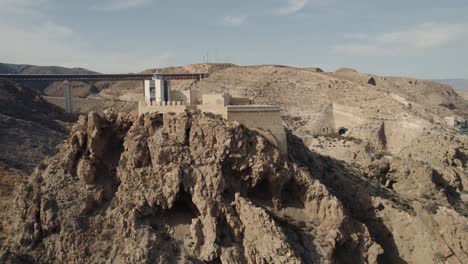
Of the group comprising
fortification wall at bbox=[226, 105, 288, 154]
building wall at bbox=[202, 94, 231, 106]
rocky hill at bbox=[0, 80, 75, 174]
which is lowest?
rocky hill at bbox=[0, 80, 75, 174]

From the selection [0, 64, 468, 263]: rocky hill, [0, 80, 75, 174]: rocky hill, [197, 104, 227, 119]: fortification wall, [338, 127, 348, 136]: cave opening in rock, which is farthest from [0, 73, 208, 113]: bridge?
[0, 64, 468, 263]: rocky hill

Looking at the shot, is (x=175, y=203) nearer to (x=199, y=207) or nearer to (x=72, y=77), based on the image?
(x=199, y=207)

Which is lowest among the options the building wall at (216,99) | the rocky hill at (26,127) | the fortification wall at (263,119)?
the rocky hill at (26,127)

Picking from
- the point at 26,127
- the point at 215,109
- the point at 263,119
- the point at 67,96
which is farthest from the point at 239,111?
the point at 67,96

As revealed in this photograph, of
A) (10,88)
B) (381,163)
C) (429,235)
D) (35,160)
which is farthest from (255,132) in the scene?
(10,88)

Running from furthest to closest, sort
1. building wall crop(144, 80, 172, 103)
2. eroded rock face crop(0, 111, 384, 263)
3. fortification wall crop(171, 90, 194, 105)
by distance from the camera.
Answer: fortification wall crop(171, 90, 194, 105) < building wall crop(144, 80, 172, 103) < eroded rock face crop(0, 111, 384, 263)

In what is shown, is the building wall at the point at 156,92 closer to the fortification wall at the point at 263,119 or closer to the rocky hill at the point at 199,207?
the rocky hill at the point at 199,207

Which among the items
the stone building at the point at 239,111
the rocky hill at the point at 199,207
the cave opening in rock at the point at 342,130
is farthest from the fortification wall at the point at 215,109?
the cave opening in rock at the point at 342,130

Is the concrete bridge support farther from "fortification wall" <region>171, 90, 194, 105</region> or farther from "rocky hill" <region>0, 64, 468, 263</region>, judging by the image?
"rocky hill" <region>0, 64, 468, 263</region>
